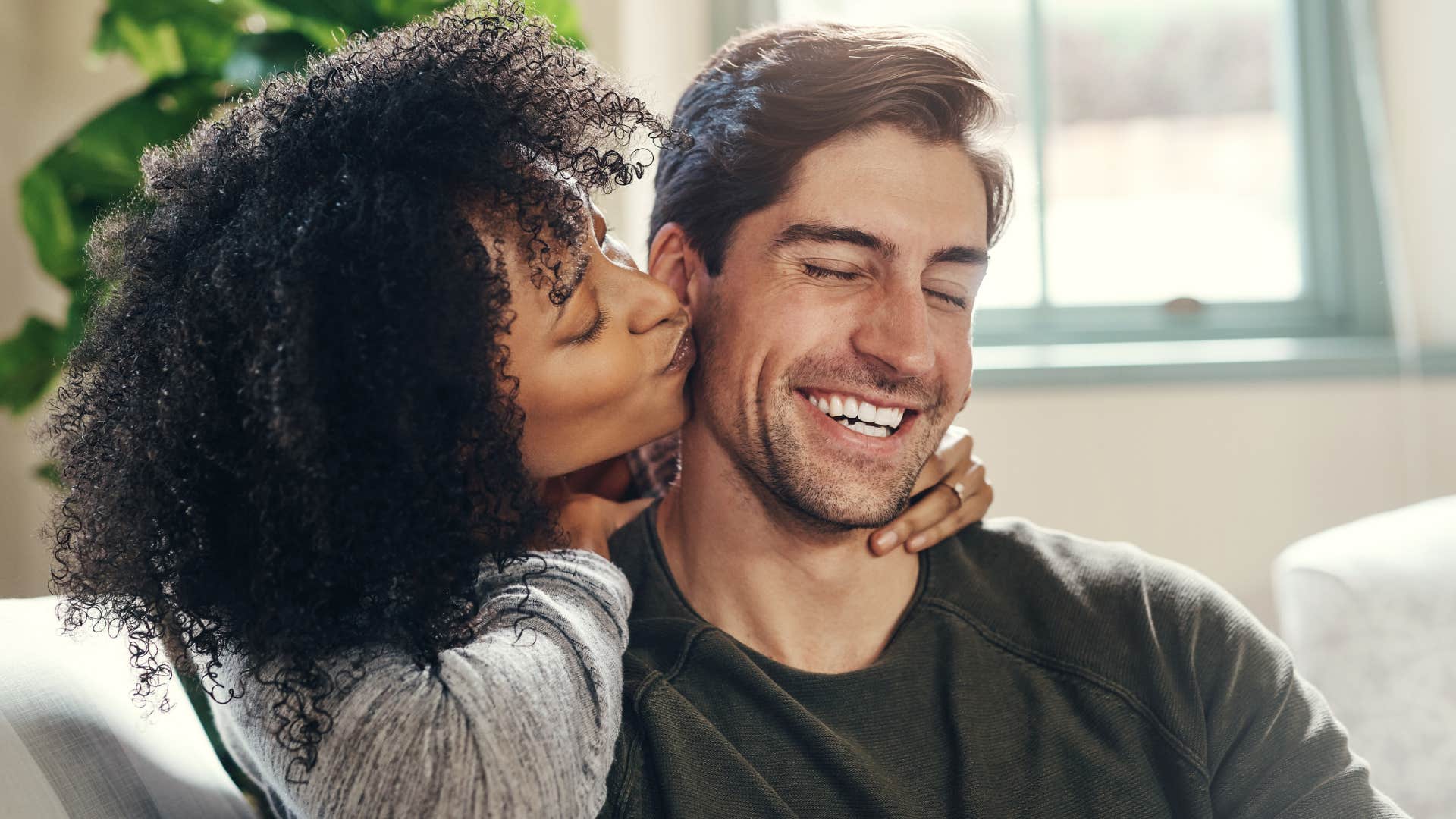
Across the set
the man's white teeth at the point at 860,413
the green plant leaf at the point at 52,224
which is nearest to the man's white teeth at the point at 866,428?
the man's white teeth at the point at 860,413

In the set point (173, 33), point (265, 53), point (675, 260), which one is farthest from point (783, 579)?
point (173, 33)

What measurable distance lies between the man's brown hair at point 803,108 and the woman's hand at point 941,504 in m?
0.31

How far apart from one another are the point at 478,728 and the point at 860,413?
23.7 inches

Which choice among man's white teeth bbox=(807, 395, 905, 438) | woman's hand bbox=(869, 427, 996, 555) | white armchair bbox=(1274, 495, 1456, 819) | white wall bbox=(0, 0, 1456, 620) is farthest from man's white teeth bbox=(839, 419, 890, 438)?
white wall bbox=(0, 0, 1456, 620)

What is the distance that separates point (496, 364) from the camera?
1.00 metres

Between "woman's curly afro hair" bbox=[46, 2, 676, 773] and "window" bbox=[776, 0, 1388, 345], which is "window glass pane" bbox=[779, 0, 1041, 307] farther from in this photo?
"woman's curly afro hair" bbox=[46, 2, 676, 773]

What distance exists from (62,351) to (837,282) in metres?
1.51

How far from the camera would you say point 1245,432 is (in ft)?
8.15

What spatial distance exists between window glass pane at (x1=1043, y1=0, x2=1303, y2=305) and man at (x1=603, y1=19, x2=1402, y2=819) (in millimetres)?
1432

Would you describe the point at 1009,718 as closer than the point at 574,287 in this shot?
No

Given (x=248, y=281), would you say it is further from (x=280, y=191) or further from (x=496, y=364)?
(x=496, y=364)

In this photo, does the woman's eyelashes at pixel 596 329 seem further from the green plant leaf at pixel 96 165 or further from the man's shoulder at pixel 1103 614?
the green plant leaf at pixel 96 165

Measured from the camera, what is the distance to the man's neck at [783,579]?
139cm

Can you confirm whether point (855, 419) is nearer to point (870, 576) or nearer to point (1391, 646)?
point (870, 576)
